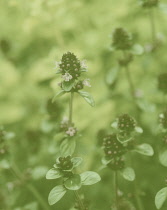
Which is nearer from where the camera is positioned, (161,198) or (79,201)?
(161,198)

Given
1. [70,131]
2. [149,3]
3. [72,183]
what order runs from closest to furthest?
[72,183] → [70,131] → [149,3]

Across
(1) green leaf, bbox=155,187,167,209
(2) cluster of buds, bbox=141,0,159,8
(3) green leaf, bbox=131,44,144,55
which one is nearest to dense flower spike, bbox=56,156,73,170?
(1) green leaf, bbox=155,187,167,209

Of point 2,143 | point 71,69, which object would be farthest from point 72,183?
point 2,143

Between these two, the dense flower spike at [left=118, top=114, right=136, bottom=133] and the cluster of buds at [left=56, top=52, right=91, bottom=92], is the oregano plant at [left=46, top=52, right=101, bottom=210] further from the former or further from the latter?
the dense flower spike at [left=118, top=114, right=136, bottom=133]

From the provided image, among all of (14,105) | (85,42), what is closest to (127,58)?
(85,42)

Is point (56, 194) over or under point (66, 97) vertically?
under

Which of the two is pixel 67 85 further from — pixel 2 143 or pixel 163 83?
pixel 163 83

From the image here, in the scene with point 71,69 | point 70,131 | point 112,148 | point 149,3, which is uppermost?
point 149,3
